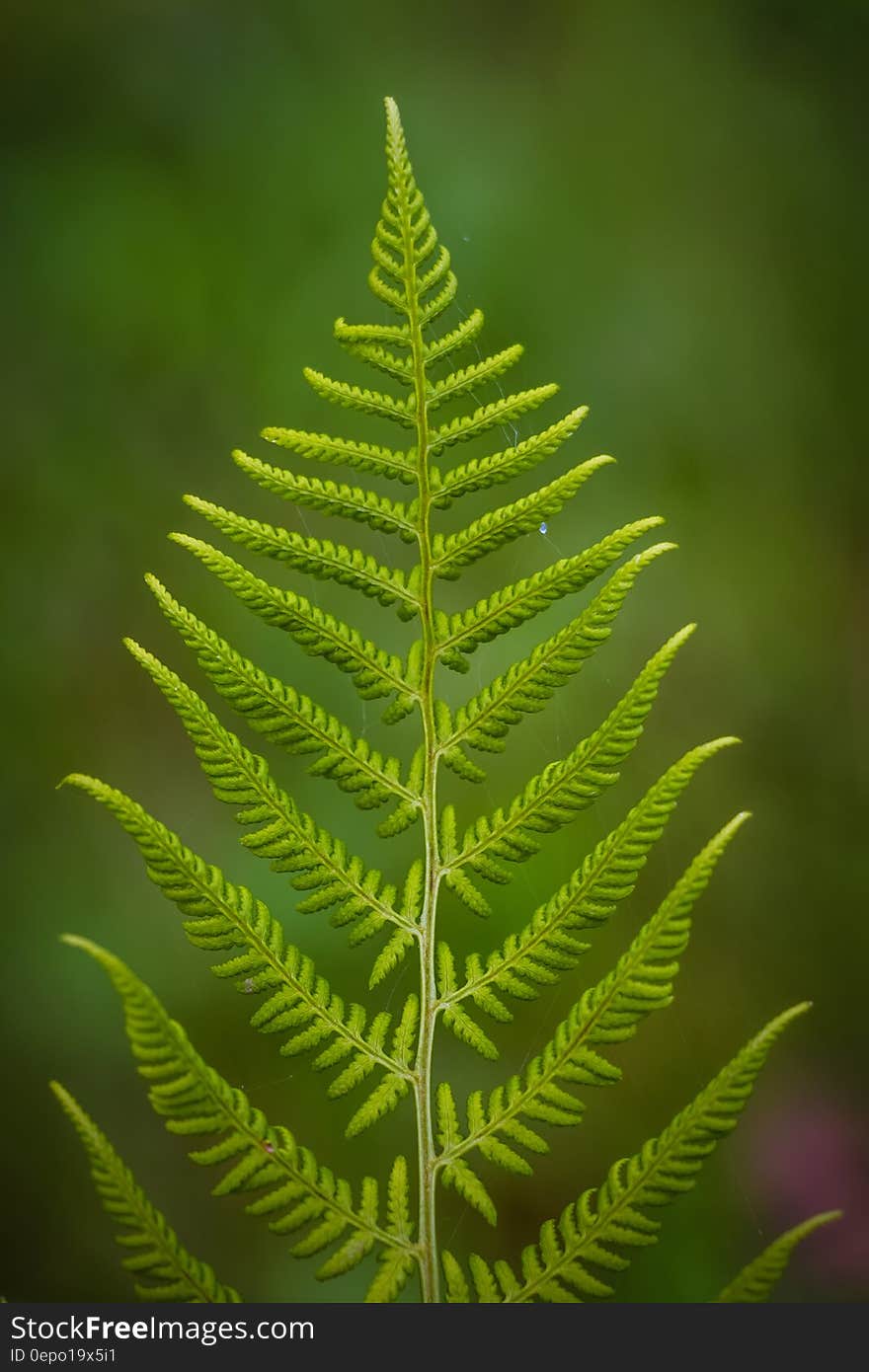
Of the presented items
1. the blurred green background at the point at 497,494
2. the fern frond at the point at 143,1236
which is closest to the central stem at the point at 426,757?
the fern frond at the point at 143,1236

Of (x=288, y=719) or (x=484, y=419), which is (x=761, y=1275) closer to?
(x=288, y=719)

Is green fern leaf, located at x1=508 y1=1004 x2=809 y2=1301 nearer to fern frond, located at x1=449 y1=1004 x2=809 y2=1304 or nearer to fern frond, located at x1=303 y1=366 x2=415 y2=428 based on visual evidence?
fern frond, located at x1=449 y1=1004 x2=809 y2=1304

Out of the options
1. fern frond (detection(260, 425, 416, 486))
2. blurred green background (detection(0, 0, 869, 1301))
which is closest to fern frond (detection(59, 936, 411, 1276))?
fern frond (detection(260, 425, 416, 486))

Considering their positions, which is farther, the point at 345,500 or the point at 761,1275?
the point at 345,500

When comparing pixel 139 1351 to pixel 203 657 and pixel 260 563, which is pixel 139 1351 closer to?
pixel 203 657

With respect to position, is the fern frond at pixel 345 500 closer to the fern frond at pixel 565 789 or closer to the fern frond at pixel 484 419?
the fern frond at pixel 484 419

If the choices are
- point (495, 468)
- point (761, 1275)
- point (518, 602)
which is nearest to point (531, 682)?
point (518, 602)
